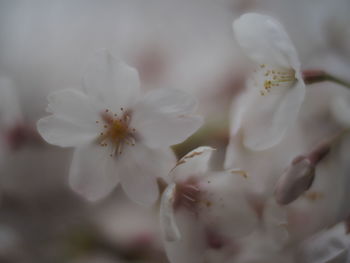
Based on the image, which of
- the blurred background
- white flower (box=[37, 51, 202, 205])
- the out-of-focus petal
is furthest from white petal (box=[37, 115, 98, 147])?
the out-of-focus petal

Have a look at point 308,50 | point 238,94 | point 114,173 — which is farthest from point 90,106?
point 308,50

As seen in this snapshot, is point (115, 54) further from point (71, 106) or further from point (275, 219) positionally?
point (275, 219)

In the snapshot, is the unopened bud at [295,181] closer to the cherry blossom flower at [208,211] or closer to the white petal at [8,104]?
the cherry blossom flower at [208,211]

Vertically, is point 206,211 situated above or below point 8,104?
below

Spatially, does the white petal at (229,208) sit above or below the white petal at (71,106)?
below

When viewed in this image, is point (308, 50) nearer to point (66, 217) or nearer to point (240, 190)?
point (240, 190)

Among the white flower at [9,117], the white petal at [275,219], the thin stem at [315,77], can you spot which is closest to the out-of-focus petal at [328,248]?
the white petal at [275,219]

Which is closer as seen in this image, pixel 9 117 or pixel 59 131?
pixel 59 131

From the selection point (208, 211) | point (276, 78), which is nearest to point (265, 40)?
point (276, 78)
